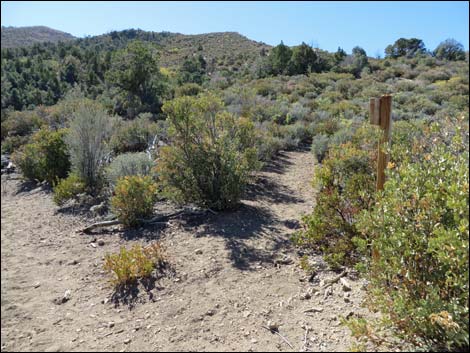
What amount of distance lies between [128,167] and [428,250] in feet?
17.9

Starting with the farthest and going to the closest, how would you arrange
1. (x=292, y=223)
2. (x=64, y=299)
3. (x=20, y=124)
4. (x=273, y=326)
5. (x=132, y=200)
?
(x=20, y=124), (x=292, y=223), (x=132, y=200), (x=64, y=299), (x=273, y=326)

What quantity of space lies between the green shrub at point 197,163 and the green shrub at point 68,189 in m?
1.76

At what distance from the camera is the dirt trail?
10.2ft

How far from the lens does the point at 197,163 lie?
635 centimetres

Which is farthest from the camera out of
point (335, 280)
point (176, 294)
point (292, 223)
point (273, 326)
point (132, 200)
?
point (292, 223)

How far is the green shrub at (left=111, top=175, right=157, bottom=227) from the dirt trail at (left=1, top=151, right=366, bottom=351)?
10.3 inches

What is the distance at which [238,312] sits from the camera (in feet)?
12.0

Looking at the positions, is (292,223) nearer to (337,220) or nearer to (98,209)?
(337,220)

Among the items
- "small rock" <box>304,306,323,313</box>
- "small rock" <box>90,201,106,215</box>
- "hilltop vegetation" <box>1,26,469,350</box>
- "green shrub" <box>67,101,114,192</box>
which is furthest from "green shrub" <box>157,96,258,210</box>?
"small rock" <box>304,306,323,313</box>

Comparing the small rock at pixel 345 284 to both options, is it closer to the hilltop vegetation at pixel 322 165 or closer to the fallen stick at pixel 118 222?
the hilltop vegetation at pixel 322 165

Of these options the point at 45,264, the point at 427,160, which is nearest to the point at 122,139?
the point at 45,264

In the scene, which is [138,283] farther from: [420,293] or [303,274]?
[420,293]

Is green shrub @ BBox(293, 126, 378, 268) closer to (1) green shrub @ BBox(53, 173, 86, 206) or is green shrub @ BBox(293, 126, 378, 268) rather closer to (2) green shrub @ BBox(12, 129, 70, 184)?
(1) green shrub @ BBox(53, 173, 86, 206)

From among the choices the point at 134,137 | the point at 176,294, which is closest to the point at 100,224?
the point at 176,294
